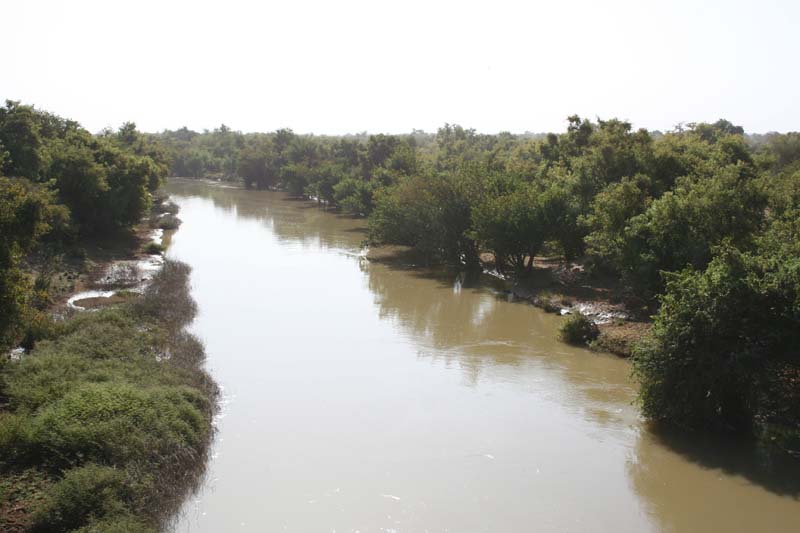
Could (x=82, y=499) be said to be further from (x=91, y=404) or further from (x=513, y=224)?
(x=513, y=224)

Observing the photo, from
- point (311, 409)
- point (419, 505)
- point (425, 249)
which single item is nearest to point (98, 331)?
point (311, 409)

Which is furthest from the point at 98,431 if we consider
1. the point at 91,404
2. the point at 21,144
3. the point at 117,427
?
the point at 21,144

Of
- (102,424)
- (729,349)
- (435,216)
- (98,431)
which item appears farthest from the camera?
(435,216)

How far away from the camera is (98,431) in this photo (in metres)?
14.1

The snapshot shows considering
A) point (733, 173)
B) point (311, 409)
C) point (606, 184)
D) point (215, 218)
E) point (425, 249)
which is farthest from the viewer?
point (215, 218)

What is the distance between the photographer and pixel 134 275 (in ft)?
113

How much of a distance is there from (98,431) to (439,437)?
8564 mm

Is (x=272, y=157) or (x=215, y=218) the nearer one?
(x=215, y=218)

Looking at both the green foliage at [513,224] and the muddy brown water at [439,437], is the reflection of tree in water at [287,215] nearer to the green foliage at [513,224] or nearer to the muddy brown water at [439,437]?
the green foliage at [513,224]

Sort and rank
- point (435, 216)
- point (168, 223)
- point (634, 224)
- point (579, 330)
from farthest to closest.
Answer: point (168, 223) → point (435, 216) → point (634, 224) → point (579, 330)

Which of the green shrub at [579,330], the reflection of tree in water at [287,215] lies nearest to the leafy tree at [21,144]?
the reflection of tree in water at [287,215]

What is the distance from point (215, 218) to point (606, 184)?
42765 mm

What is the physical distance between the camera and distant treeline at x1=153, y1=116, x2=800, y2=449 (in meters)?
16.5

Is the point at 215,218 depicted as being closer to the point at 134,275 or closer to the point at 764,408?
the point at 134,275
